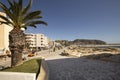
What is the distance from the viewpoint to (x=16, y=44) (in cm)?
1155

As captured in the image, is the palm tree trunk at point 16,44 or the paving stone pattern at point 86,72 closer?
the palm tree trunk at point 16,44

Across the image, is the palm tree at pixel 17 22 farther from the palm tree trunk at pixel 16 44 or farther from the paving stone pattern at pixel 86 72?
the paving stone pattern at pixel 86 72

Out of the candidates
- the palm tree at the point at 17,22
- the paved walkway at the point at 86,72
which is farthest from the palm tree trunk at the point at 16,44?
the paved walkway at the point at 86,72

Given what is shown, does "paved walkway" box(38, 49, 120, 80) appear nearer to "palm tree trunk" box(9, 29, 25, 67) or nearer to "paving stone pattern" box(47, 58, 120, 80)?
"paving stone pattern" box(47, 58, 120, 80)

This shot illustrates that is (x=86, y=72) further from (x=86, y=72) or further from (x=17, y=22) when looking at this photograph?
(x=17, y=22)

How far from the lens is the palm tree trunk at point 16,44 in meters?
11.5

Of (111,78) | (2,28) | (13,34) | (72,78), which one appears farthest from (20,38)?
(2,28)

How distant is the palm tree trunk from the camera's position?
37.9 ft

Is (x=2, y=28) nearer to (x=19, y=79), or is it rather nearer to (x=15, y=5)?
(x=15, y=5)

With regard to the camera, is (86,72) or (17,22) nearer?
(17,22)

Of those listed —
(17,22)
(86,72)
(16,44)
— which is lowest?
(86,72)

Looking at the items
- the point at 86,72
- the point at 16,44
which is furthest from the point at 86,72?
the point at 16,44

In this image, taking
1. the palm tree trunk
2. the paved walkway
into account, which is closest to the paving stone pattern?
the paved walkway

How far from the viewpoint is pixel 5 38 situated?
2074 inches
